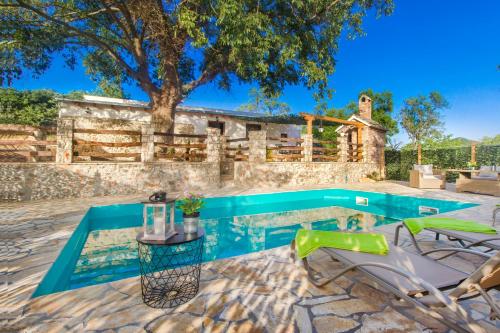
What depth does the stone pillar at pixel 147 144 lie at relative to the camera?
9938 mm

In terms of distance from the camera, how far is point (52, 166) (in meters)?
8.42

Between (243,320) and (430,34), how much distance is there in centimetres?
3231

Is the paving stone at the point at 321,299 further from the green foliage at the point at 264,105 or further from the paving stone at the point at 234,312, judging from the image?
the green foliage at the point at 264,105

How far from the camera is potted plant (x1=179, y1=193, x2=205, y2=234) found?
2721 mm

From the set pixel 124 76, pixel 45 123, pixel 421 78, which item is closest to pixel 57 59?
pixel 124 76

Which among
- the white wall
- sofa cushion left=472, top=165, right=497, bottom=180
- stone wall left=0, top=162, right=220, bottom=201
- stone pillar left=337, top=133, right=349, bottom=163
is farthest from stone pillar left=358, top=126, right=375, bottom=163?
stone wall left=0, top=162, right=220, bottom=201

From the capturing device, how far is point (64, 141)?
340 inches

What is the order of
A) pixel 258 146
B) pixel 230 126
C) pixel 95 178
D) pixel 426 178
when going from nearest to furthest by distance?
pixel 95 178 → pixel 426 178 → pixel 258 146 → pixel 230 126

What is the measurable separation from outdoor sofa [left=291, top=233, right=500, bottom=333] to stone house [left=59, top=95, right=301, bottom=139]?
15.1 metres

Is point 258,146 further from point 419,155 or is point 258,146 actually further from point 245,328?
point 419,155

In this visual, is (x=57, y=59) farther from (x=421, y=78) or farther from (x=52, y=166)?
(x=421, y=78)

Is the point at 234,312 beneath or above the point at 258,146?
beneath

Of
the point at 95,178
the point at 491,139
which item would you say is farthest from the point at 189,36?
the point at 491,139

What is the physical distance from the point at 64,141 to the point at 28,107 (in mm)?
17924
